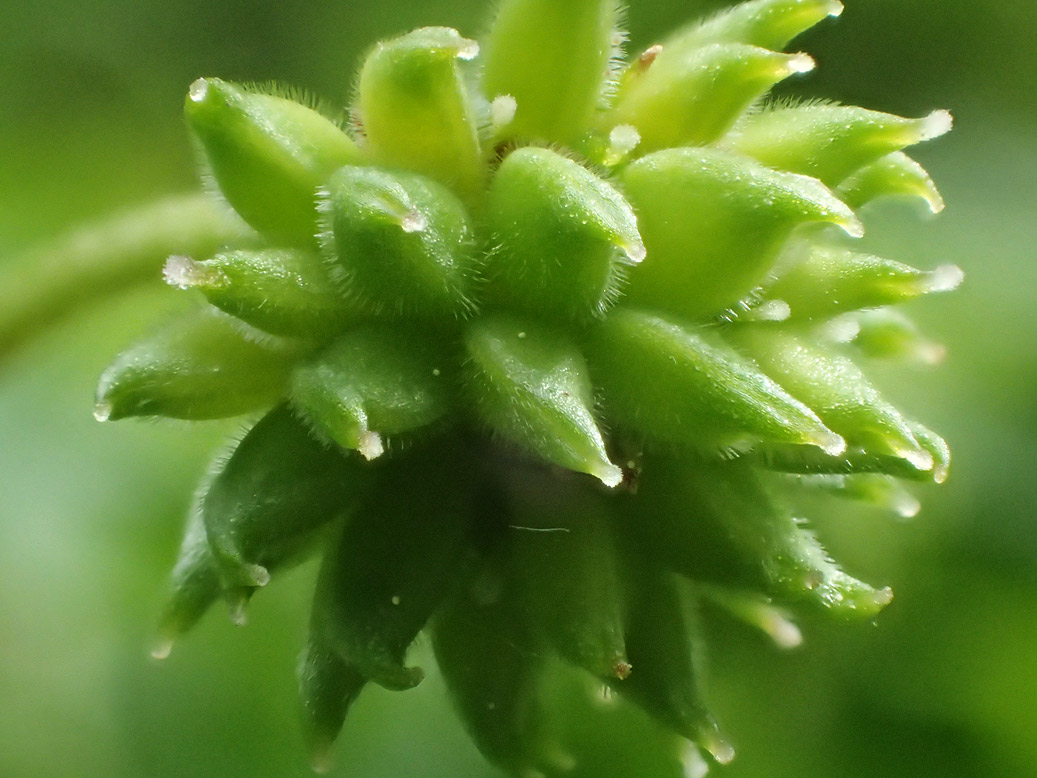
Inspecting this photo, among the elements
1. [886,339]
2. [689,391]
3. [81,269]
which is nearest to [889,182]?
[886,339]

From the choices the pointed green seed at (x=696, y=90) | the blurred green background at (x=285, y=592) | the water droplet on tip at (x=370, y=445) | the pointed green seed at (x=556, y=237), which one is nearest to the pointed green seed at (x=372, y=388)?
the water droplet on tip at (x=370, y=445)

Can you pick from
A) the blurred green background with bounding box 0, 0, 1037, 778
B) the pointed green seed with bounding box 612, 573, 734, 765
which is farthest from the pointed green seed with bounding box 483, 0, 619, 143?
the blurred green background with bounding box 0, 0, 1037, 778

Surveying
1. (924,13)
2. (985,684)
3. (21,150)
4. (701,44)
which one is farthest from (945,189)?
(21,150)

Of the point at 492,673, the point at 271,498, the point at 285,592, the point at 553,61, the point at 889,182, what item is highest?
the point at 553,61

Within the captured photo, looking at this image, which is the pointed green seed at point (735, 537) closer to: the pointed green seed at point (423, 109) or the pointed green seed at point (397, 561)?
the pointed green seed at point (397, 561)

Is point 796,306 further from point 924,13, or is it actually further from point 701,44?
point 924,13

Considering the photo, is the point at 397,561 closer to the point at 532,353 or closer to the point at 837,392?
the point at 532,353
